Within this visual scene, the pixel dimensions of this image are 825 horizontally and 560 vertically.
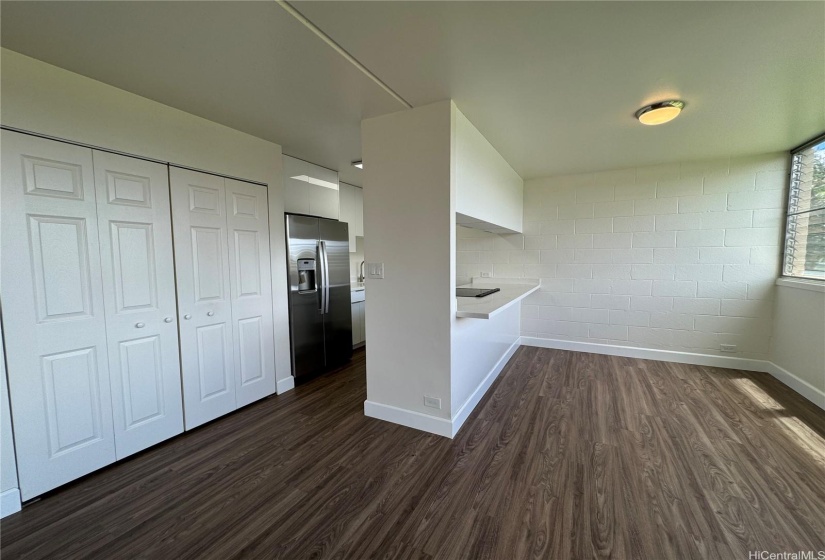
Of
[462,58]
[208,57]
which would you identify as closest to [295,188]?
[208,57]

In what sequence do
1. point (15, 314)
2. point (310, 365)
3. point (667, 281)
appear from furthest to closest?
point (667, 281) < point (310, 365) < point (15, 314)

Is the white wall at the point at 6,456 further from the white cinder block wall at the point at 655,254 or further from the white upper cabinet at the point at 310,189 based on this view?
the white cinder block wall at the point at 655,254

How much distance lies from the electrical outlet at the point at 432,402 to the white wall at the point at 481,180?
145 cm

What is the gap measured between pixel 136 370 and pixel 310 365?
5.15 feet

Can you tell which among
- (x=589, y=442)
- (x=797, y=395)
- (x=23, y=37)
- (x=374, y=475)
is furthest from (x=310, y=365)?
(x=797, y=395)

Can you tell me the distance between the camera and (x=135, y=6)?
1383mm

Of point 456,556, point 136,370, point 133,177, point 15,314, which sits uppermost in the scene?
point 133,177

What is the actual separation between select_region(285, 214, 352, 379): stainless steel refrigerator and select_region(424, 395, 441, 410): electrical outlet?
5.29 feet

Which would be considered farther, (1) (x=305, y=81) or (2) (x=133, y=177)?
(2) (x=133, y=177)

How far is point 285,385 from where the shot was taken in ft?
10.7

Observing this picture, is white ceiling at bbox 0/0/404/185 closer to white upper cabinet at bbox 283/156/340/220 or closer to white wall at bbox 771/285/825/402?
white upper cabinet at bbox 283/156/340/220

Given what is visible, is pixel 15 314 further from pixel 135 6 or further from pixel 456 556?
pixel 456 556

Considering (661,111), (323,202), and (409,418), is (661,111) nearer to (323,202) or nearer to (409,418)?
(409,418)

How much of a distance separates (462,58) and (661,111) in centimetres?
158
